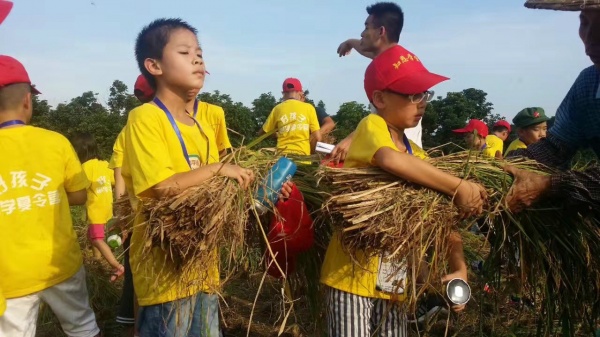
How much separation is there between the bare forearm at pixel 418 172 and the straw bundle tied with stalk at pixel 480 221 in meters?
0.04

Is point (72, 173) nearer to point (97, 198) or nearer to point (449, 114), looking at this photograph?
point (97, 198)

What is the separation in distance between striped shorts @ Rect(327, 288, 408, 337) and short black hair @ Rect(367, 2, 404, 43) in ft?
7.86

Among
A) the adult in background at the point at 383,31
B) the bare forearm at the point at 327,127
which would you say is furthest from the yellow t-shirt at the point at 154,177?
the bare forearm at the point at 327,127

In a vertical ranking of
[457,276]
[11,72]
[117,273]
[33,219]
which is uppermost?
[11,72]

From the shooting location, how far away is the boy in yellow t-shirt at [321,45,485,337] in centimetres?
199

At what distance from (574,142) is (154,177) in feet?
6.12

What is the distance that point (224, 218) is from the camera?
1.91 meters

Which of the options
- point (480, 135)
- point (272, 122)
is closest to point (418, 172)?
point (480, 135)

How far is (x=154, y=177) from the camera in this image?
194 cm

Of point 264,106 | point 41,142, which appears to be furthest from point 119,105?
point 41,142

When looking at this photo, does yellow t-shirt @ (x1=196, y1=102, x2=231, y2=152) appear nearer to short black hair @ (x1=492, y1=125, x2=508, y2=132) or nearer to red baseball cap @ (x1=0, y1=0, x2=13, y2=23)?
red baseball cap @ (x1=0, y1=0, x2=13, y2=23)

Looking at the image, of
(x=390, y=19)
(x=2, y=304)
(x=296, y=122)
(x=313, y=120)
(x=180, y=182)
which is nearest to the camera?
(x=180, y=182)

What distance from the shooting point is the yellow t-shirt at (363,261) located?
6.86 feet

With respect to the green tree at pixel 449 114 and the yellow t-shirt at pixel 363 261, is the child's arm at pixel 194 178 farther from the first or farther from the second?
the green tree at pixel 449 114
